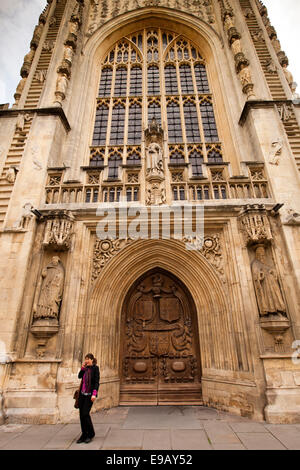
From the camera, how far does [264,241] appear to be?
6363mm

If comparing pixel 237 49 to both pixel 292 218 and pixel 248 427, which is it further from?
pixel 248 427

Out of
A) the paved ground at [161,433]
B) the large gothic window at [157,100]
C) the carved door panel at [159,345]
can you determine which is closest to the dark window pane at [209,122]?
the large gothic window at [157,100]

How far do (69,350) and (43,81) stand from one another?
10.1 meters

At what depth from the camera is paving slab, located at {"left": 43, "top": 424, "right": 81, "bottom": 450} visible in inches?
150

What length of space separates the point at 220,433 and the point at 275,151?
24.1 feet

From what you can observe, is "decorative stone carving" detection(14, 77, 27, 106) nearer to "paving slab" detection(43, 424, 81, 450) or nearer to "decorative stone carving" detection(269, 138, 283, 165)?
"decorative stone carving" detection(269, 138, 283, 165)

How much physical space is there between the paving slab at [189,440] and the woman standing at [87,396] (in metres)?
1.35

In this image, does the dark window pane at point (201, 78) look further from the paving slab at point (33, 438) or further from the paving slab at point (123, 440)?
the paving slab at point (33, 438)

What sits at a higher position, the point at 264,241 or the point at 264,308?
the point at 264,241

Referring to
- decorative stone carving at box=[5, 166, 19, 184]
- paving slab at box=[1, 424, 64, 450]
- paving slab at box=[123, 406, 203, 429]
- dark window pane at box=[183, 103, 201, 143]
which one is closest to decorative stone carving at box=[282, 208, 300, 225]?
dark window pane at box=[183, 103, 201, 143]

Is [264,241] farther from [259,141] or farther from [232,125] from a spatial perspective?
[232,125]

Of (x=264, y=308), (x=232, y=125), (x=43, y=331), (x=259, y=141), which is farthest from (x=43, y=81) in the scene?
(x=264, y=308)

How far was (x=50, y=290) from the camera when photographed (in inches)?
237

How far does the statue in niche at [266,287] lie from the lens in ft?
18.6
